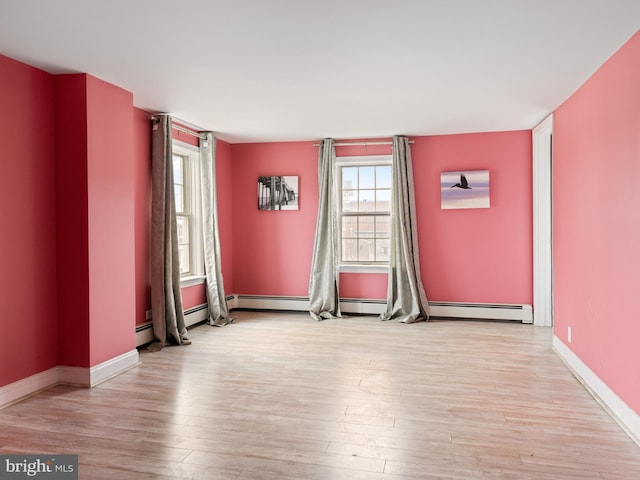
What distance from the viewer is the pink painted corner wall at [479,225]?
6.19 meters

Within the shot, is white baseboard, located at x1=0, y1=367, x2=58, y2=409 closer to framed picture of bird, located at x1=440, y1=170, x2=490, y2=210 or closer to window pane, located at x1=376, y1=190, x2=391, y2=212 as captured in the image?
window pane, located at x1=376, y1=190, x2=391, y2=212

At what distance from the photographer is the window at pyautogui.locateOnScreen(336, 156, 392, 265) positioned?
673 centimetres

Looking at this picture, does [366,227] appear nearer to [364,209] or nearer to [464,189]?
[364,209]

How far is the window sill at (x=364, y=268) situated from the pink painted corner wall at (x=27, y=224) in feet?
12.8

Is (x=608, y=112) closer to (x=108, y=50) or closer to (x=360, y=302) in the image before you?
(x=108, y=50)

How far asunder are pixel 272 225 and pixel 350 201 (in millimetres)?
1238

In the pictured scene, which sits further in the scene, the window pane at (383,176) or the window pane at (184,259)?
the window pane at (383,176)

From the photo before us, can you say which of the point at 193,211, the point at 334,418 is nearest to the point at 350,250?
the point at 193,211

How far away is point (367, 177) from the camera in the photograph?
6.79 m

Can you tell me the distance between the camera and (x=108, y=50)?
3248 mm

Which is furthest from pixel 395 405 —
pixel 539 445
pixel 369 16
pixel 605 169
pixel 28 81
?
pixel 28 81

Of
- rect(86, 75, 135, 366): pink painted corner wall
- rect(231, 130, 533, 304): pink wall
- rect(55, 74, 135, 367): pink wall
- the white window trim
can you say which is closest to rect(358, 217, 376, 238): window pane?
the white window trim

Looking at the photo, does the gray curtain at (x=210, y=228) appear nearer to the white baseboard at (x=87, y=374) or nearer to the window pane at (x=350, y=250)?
the window pane at (x=350, y=250)

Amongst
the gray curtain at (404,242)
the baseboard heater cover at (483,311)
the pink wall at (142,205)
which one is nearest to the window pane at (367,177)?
the gray curtain at (404,242)
